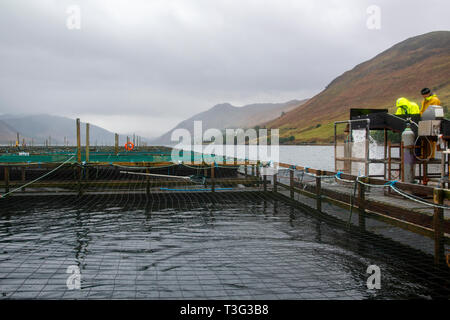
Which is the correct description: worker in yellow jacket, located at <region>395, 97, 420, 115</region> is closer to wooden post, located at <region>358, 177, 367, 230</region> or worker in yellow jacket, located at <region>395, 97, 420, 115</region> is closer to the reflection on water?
wooden post, located at <region>358, 177, 367, 230</region>

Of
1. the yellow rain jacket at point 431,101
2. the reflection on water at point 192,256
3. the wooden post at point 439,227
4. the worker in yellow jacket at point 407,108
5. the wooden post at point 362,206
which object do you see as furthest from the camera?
the worker in yellow jacket at point 407,108

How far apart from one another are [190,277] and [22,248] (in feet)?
14.4

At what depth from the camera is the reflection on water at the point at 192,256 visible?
19.4ft

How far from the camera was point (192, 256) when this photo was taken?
7809mm

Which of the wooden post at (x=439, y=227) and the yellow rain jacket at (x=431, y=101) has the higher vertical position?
the yellow rain jacket at (x=431, y=101)

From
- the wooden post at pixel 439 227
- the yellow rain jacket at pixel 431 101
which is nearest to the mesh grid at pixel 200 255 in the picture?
the wooden post at pixel 439 227

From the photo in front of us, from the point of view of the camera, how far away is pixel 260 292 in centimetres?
578

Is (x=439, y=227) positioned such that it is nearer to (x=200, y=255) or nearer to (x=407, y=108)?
(x=200, y=255)

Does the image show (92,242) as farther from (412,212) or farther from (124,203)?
(412,212)

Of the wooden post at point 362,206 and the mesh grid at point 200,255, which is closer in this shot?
the mesh grid at point 200,255

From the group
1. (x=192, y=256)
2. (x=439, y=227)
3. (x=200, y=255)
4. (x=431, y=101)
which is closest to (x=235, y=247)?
(x=200, y=255)

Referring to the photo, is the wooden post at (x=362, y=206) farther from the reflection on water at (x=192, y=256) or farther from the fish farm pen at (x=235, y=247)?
the reflection on water at (x=192, y=256)

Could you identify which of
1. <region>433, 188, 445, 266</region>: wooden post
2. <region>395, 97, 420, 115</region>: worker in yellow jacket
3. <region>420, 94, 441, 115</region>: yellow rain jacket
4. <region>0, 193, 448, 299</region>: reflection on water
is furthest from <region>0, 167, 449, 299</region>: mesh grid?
<region>420, 94, 441, 115</region>: yellow rain jacket
